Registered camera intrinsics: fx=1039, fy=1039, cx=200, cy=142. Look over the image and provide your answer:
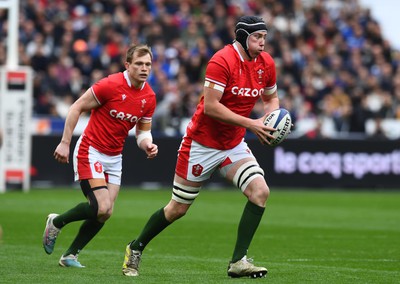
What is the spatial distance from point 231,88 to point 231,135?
47cm

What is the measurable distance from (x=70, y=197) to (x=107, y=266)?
33.8 ft

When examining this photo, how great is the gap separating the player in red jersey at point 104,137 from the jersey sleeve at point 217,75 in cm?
95

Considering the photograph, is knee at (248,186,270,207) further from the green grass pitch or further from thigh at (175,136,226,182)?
the green grass pitch

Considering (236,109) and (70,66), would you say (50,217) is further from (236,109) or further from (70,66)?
(70,66)

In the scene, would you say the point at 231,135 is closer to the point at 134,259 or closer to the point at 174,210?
the point at 174,210

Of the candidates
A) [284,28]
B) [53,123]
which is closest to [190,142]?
[53,123]

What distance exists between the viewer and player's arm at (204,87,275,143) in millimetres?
9336

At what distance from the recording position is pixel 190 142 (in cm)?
986

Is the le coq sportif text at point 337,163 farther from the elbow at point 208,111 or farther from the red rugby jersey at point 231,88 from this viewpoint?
the elbow at point 208,111

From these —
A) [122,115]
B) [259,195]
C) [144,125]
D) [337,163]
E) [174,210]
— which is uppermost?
[122,115]

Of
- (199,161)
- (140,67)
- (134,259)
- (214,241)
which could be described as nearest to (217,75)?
(199,161)

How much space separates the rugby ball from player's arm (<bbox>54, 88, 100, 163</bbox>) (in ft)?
6.09


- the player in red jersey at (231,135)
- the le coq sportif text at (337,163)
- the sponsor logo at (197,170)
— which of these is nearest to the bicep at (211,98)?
the player in red jersey at (231,135)

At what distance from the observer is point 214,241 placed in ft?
44.4
